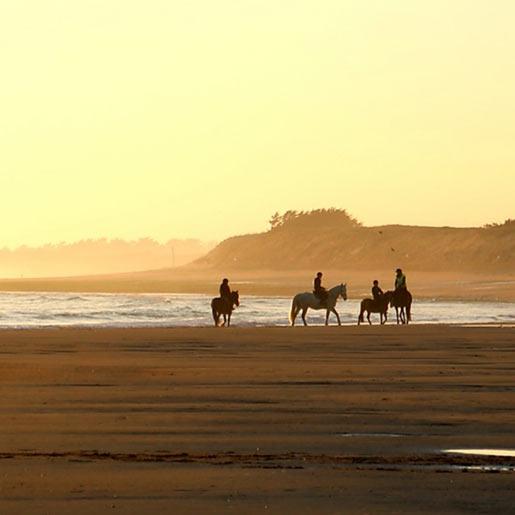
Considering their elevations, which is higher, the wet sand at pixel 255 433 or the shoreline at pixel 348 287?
the shoreline at pixel 348 287

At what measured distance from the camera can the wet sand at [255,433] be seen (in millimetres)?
8086

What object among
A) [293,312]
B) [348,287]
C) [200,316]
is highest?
[348,287]

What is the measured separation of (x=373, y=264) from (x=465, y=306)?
384 ft

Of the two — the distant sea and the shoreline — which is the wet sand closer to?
the distant sea

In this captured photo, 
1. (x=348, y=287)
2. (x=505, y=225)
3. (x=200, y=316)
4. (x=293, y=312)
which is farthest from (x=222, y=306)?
(x=505, y=225)

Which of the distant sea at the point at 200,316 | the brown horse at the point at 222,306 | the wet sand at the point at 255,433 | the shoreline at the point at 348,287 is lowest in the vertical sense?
the wet sand at the point at 255,433

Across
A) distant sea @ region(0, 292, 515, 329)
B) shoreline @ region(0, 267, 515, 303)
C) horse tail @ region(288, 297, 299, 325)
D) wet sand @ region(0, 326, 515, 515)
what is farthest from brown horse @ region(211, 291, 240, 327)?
shoreline @ region(0, 267, 515, 303)

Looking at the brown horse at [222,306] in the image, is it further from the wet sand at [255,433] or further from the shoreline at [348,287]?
the shoreline at [348,287]

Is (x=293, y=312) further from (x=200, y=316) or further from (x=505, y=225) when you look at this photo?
(x=505, y=225)

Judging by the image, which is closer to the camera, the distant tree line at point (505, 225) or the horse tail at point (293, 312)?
the horse tail at point (293, 312)

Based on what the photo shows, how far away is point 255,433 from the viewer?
11227mm

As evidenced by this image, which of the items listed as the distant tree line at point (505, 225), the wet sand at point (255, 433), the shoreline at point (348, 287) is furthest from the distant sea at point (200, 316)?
the distant tree line at point (505, 225)

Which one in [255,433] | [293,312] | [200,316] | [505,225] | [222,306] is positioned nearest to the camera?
[255,433]

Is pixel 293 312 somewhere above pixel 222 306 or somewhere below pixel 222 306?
below
